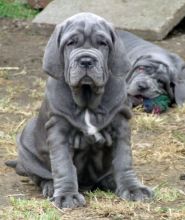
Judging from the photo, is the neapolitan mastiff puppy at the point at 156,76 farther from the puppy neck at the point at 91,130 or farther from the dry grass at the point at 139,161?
the puppy neck at the point at 91,130

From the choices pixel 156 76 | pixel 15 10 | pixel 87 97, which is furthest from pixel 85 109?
pixel 15 10

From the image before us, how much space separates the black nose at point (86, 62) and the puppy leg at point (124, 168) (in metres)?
0.50

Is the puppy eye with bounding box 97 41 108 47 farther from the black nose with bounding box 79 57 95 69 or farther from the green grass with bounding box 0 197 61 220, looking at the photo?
the green grass with bounding box 0 197 61 220

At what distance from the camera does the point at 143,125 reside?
8812 mm

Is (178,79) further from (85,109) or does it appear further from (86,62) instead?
(86,62)

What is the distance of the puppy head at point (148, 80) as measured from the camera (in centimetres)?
980

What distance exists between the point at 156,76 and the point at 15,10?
16.1 feet

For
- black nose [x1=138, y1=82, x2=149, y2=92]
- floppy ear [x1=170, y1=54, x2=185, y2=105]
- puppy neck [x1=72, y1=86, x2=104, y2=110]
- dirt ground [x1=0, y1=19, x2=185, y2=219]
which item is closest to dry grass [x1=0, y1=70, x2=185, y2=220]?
dirt ground [x1=0, y1=19, x2=185, y2=219]

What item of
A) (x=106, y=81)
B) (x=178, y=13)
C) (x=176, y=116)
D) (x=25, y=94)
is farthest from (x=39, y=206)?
(x=178, y=13)

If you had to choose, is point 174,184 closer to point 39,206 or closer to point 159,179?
point 159,179

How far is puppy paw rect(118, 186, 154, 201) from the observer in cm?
586

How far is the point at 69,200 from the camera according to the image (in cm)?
575

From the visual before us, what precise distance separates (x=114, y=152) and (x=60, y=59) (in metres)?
0.78

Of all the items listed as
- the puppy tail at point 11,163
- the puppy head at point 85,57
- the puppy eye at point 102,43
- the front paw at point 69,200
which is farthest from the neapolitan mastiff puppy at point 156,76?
the front paw at point 69,200
